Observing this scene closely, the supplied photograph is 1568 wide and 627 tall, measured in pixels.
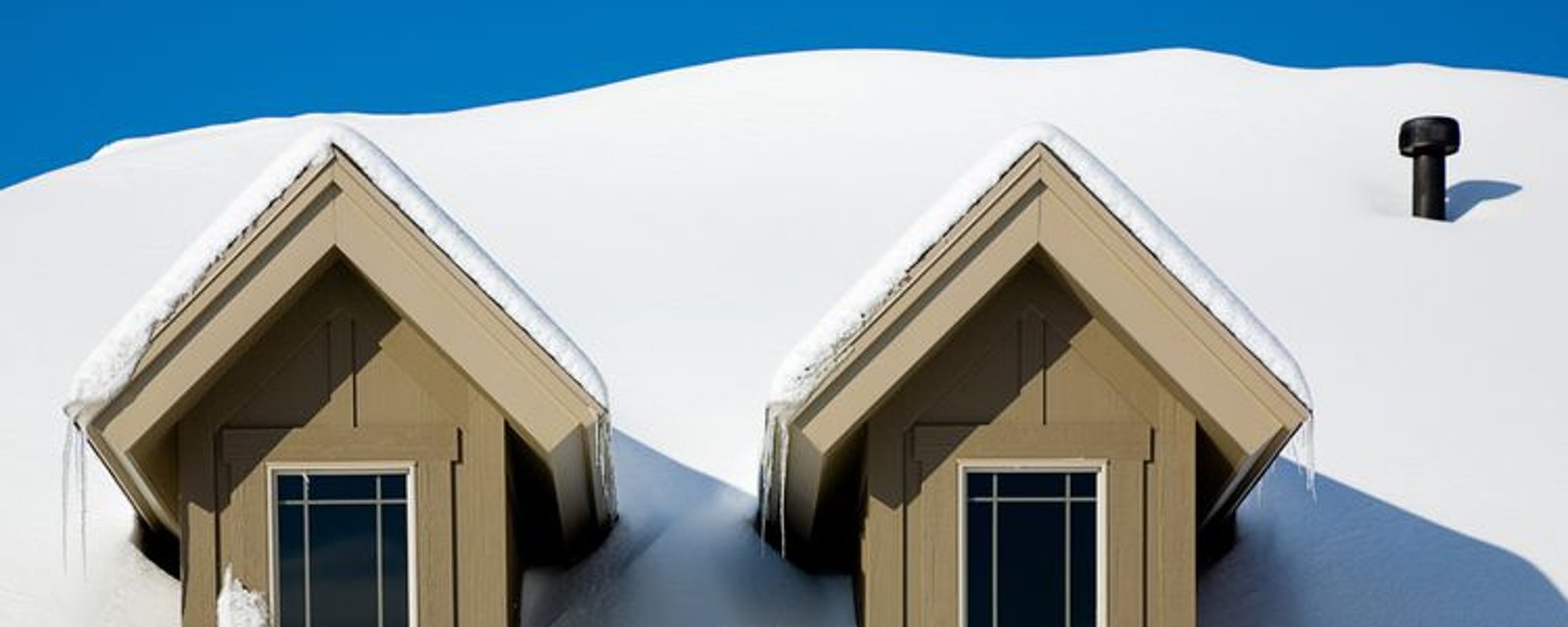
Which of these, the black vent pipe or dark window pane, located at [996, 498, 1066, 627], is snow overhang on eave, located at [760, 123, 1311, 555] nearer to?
dark window pane, located at [996, 498, 1066, 627]

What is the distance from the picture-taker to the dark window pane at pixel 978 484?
682 cm

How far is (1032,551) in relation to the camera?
676 centimetres

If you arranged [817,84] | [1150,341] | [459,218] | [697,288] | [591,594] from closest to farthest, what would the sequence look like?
[1150,341]
[591,594]
[697,288]
[459,218]
[817,84]

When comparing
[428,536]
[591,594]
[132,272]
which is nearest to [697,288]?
[132,272]

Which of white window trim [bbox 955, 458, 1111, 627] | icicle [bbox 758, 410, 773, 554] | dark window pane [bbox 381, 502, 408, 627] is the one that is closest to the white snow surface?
dark window pane [bbox 381, 502, 408, 627]

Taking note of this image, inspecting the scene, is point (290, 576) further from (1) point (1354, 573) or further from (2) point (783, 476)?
(1) point (1354, 573)

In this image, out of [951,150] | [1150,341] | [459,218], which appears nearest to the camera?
[1150,341]

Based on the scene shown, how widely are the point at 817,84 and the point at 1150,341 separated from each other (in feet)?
37.8

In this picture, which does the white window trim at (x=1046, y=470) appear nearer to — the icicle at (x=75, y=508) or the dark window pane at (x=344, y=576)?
the dark window pane at (x=344, y=576)

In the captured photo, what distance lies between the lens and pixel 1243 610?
25.9 feet

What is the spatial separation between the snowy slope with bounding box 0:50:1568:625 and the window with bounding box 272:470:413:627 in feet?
3.48

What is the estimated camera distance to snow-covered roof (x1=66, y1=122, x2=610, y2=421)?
21.0 feet

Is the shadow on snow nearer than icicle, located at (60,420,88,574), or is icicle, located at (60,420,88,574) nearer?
icicle, located at (60,420,88,574)

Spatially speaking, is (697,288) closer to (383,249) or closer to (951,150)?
(951,150)
